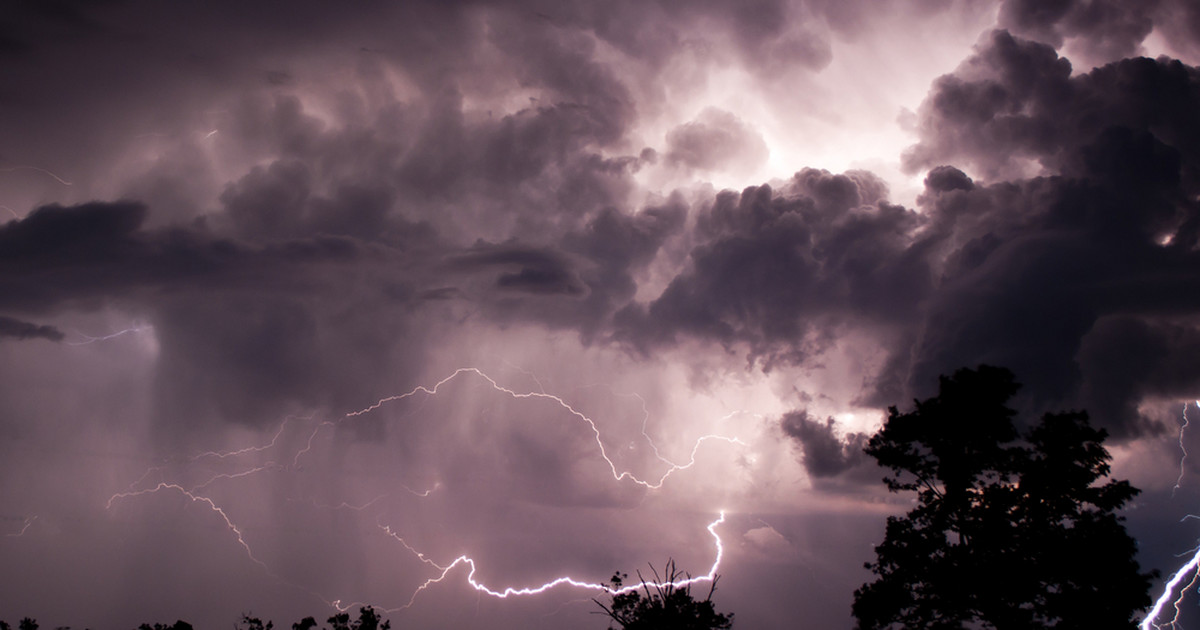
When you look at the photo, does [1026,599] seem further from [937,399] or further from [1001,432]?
[937,399]

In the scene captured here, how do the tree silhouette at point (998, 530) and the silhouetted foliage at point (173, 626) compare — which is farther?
the silhouetted foliage at point (173, 626)

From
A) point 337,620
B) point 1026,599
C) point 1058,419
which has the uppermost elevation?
point 1058,419

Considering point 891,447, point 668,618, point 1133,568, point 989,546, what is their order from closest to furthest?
point 1133,568
point 989,546
point 891,447
point 668,618

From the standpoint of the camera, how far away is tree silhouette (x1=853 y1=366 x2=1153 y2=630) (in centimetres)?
1800

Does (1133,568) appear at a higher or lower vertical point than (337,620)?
higher

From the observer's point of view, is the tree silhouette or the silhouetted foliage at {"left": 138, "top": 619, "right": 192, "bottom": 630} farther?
the silhouetted foliage at {"left": 138, "top": 619, "right": 192, "bottom": 630}

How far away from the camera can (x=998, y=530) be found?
19078 millimetres

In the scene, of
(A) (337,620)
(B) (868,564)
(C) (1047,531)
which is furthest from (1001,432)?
(A) (337,620)

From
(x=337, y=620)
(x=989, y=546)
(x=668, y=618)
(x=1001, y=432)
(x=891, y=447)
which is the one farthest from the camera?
(x=337, y=620)

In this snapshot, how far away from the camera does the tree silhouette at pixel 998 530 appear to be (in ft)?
59.1

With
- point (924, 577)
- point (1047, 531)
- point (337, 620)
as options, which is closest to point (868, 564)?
point (924, 577)

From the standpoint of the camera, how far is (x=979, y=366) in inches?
836

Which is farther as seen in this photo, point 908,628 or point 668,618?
point 668,618

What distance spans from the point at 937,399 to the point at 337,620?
4057 centimetres
